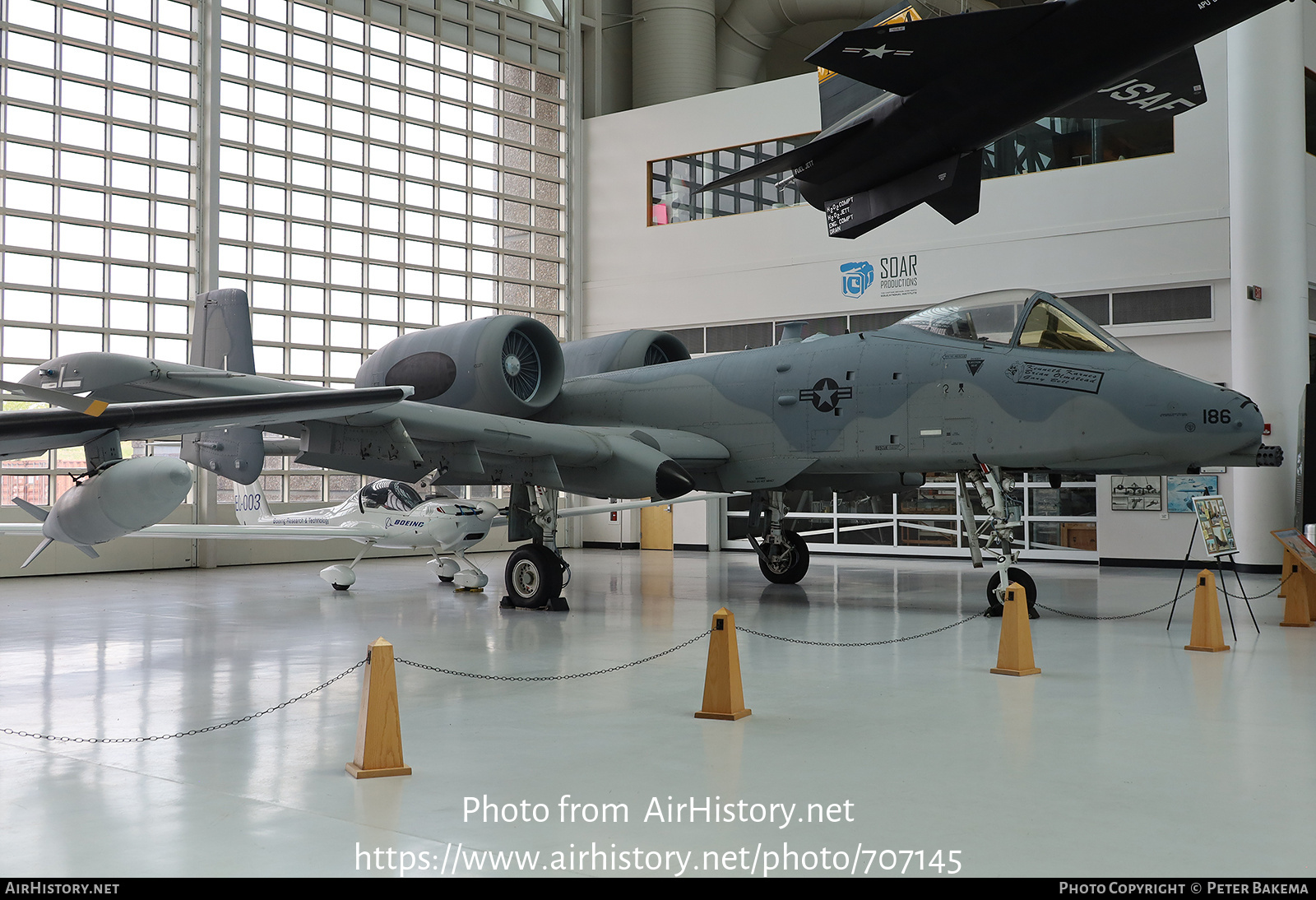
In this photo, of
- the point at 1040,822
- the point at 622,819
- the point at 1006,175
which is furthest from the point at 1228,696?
the point at 1006,175

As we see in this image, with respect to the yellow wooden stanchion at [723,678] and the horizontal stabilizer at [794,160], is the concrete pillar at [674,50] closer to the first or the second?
the horizontal stabilizer at [794,160]

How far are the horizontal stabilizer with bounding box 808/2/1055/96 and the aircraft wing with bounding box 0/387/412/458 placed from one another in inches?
281

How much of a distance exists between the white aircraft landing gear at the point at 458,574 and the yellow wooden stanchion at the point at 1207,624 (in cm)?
849

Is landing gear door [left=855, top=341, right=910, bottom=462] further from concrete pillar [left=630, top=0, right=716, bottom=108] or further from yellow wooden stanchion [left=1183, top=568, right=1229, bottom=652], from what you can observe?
concrete pillar [left=630, top=0, right=716, bottom=108]

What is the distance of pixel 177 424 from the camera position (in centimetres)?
491

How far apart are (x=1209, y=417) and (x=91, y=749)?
893 centimetres

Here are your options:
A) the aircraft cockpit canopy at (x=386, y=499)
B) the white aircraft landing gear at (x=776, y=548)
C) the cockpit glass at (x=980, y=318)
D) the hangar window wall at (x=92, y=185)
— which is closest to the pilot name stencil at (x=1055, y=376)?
the cockpit glass at (x=980, y=318)

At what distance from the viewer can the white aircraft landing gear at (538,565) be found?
11.2m

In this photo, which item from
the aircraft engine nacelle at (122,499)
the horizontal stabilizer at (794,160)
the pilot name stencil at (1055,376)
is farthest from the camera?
the horizontal stabilizer at (794,160)

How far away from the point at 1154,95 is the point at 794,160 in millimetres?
4973

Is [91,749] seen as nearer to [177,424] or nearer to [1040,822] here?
[177,424]

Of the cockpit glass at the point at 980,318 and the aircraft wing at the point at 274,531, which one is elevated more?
the cockpit glass at the point at 980,318

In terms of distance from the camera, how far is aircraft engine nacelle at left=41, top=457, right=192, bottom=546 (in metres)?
4.61

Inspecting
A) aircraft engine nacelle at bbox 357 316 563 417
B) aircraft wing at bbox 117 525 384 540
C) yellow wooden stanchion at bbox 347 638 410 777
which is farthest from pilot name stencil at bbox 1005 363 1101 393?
aircraft wing at bbox 117 525 384 540
